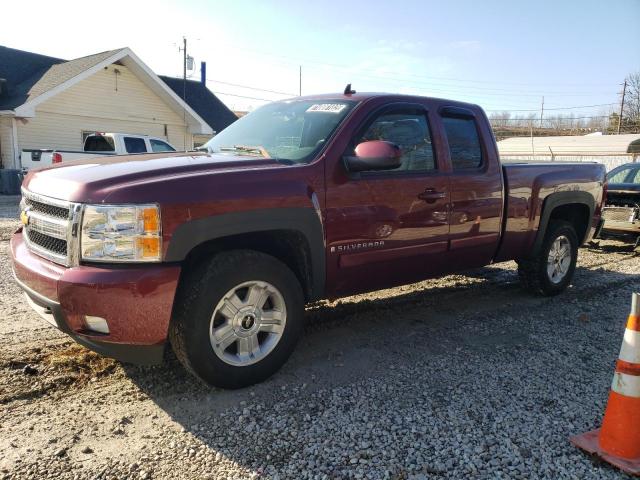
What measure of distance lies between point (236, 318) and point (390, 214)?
4.81 ft

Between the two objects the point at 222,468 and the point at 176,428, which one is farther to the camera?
the point at 176,428

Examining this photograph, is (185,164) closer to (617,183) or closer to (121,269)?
(121,269)

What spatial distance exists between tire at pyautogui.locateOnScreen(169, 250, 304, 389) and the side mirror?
0.91 metres

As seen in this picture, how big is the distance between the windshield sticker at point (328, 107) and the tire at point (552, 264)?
300 cm

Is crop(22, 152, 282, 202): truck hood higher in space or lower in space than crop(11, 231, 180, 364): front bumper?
higher

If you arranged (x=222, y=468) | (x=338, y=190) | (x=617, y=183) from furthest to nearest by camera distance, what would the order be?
(x=617, y=183) < (x=338, y=190) < (x=222, y=468)

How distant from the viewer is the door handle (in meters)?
4.17

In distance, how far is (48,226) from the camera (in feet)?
10.2

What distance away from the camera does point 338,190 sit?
365cm

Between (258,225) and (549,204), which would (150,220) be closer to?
(258,225)

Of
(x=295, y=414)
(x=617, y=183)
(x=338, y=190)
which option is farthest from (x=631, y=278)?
(x=295, y=414)

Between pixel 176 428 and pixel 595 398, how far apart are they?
2.76 m

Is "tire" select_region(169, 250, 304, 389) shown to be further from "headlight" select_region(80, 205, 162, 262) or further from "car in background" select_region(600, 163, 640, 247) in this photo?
"car in background" select_region(600, 163, 640, 247)

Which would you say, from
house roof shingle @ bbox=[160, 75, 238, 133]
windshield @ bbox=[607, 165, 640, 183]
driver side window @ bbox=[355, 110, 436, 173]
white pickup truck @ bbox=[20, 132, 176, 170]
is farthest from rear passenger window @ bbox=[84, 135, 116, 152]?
windshield @ bbox=[607, 165, 640, 183]
